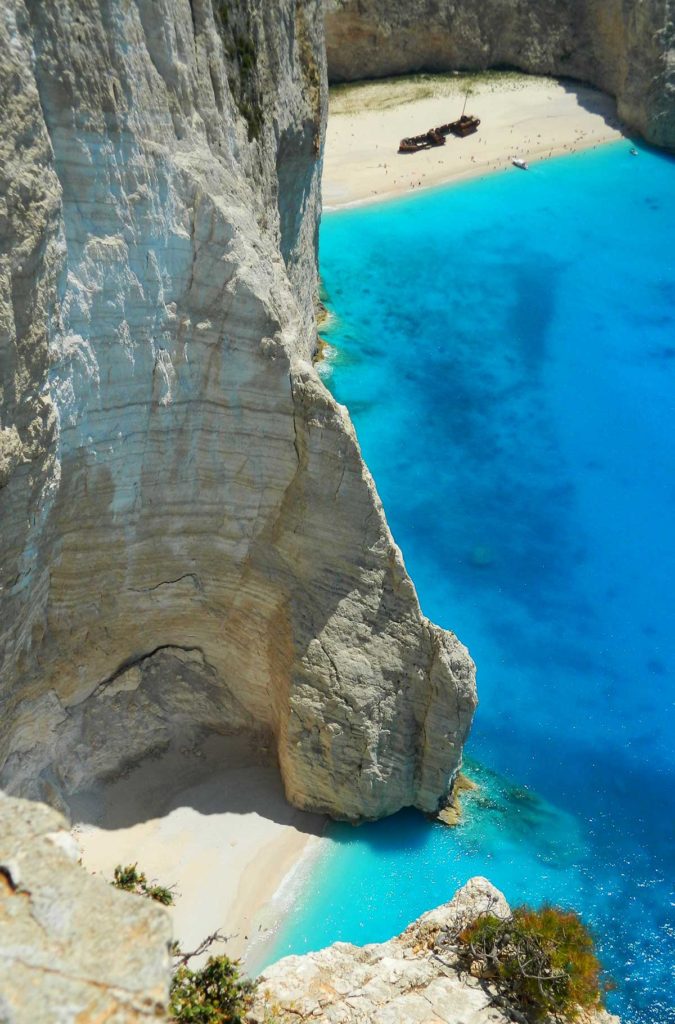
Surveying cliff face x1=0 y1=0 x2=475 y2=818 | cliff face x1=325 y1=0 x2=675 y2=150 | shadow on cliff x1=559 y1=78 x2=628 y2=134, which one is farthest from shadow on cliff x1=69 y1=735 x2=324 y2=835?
shadow on cliff x1=559 y1=78 x2=628 y2=134

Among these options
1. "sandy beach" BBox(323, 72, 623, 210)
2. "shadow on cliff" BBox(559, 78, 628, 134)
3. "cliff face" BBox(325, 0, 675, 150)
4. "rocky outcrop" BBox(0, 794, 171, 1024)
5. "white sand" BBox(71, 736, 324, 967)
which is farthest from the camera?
"shadow on cliff" BBox(559, 78, 628, 134)

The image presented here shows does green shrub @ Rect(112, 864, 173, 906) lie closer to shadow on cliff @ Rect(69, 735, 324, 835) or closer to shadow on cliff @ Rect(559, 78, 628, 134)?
shadow on cliff @ Rect(69, 735, 324, 835)

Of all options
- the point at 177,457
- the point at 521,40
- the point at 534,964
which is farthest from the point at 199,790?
the point at 521,40

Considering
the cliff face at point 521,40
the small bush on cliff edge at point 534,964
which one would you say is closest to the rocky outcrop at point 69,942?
the small bush on cliff edge at point 534,964

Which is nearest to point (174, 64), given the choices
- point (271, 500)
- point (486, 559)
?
point (271, 500)

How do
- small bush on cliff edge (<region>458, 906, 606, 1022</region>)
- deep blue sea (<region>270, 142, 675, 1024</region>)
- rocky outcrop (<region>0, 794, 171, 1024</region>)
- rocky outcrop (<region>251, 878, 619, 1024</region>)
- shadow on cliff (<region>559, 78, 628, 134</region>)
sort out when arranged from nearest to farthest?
1. rocky outcrop (<region>0, 794, 171, 1024</region>)
2. rocky outcrop (<region>251, 878, 619, 1024</region>)
3. small bush on cliff edge (<region>458, 906, 606, 1022</region>)
4. deep blue sea (<region>270, 142, 675, 1024</region>)
5. shadow on cliff (<region>559, 78, 628, 134</region>)

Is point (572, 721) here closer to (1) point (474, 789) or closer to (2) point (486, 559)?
(1) point (474, 789)

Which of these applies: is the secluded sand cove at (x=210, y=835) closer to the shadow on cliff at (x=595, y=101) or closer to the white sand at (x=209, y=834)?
the white sand at (x=209, y=834)
